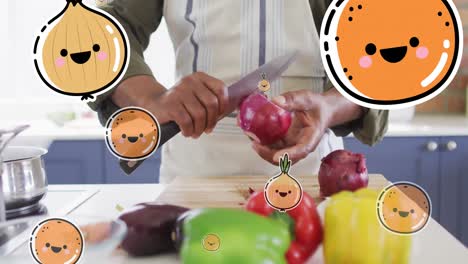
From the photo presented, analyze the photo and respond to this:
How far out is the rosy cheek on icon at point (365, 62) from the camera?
1.47 ft

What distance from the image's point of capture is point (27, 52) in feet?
1.60

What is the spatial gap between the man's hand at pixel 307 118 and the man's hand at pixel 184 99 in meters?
0.05

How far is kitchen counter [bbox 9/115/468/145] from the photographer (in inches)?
18.8

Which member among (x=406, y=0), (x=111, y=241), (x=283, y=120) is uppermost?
(x=406, y=0)

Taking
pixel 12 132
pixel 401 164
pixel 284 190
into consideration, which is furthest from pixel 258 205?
pixel 12 132

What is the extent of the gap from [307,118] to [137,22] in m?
0.16

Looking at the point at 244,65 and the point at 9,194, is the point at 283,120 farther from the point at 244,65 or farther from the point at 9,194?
the point at 9,194

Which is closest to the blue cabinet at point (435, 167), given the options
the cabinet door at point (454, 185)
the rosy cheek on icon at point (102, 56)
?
the cabinet door at point (454, 185)

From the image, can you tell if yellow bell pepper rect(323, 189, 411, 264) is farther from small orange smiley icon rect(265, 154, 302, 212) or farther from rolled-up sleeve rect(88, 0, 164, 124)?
rolled-up sleeve rect(88, 0, 164, 124)

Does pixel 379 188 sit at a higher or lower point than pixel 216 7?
lower

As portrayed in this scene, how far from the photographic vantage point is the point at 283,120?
1.59 feet

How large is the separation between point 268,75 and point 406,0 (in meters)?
0.12

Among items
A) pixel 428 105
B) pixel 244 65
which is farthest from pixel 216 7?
pixel 428 105

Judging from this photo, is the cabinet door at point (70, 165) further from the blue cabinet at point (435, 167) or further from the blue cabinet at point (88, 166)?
the blue cabinet at point (435, 167)
